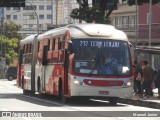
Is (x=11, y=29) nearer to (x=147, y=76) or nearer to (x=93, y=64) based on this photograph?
(x=147, y=76)

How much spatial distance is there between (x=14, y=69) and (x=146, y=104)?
55.0 m

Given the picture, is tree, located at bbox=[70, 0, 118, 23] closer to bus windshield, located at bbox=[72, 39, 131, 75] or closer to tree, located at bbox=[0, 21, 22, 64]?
bus windshield, located at bbox=[72, 39, 131, 75]

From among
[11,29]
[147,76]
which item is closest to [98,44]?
[147,76]

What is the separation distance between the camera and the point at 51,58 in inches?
1093

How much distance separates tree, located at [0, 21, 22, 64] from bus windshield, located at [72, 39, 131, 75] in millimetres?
69492

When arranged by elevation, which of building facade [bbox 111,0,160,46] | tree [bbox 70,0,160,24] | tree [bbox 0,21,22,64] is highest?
tree [bbox 70,0,160,24]

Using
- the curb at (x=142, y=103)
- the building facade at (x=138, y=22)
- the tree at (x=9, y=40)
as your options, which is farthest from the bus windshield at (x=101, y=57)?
the tree at (x=9, y=40)

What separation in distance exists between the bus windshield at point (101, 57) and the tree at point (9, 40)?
6949cm

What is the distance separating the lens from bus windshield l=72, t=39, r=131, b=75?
24.1 metres

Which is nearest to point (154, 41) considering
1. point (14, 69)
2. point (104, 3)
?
point (14, 69)

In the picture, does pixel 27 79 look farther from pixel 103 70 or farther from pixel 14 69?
pixel 14 69

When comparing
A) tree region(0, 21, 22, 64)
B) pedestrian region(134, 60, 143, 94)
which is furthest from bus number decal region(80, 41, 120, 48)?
tree region(0, 21, 22, 64)

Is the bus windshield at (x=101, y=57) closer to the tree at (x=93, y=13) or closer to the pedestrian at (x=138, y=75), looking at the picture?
the pedestrian at (x=138, y=75)

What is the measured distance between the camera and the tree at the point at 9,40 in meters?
101
